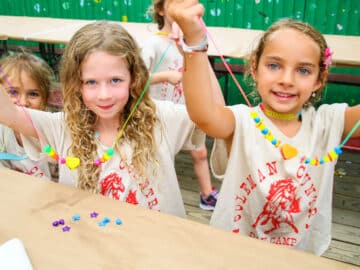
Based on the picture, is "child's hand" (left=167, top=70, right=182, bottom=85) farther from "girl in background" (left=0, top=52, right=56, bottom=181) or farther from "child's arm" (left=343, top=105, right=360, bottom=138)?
"child's arm" (left=343, top=105, right=360, bottom=138)

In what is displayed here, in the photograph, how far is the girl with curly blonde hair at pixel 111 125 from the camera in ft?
3.85

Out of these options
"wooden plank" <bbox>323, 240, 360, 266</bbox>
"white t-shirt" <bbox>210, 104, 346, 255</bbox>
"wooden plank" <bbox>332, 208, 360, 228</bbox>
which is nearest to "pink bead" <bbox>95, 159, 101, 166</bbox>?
"white t-shirt" <bbox>210, 104, 346, 255</bbox>

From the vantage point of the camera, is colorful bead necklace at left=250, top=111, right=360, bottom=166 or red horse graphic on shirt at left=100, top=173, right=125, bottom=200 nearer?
colorful bead necklace at left=250, top=111, right=360, bottom=166

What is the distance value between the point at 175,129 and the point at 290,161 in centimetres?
38

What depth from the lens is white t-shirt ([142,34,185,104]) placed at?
2014mm

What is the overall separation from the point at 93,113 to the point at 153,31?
204 centimetres

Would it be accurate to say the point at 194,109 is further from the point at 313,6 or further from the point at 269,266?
the point at 313,6

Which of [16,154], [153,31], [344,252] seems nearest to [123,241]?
[16,154]

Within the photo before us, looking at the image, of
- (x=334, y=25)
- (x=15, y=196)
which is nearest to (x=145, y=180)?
(x=15, y=196)

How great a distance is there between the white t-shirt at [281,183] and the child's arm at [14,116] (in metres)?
0.61

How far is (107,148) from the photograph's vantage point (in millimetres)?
1218

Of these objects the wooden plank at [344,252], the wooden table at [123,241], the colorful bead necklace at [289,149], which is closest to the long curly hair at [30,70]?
the wooden table at [123,241]

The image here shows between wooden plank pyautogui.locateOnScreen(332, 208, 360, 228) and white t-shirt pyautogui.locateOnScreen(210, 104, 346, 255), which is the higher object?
white t-shirt pyautogui.locateOnScreen(210, 104, 346, 255)

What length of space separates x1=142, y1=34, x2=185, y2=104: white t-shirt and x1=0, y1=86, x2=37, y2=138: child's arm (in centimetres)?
89
